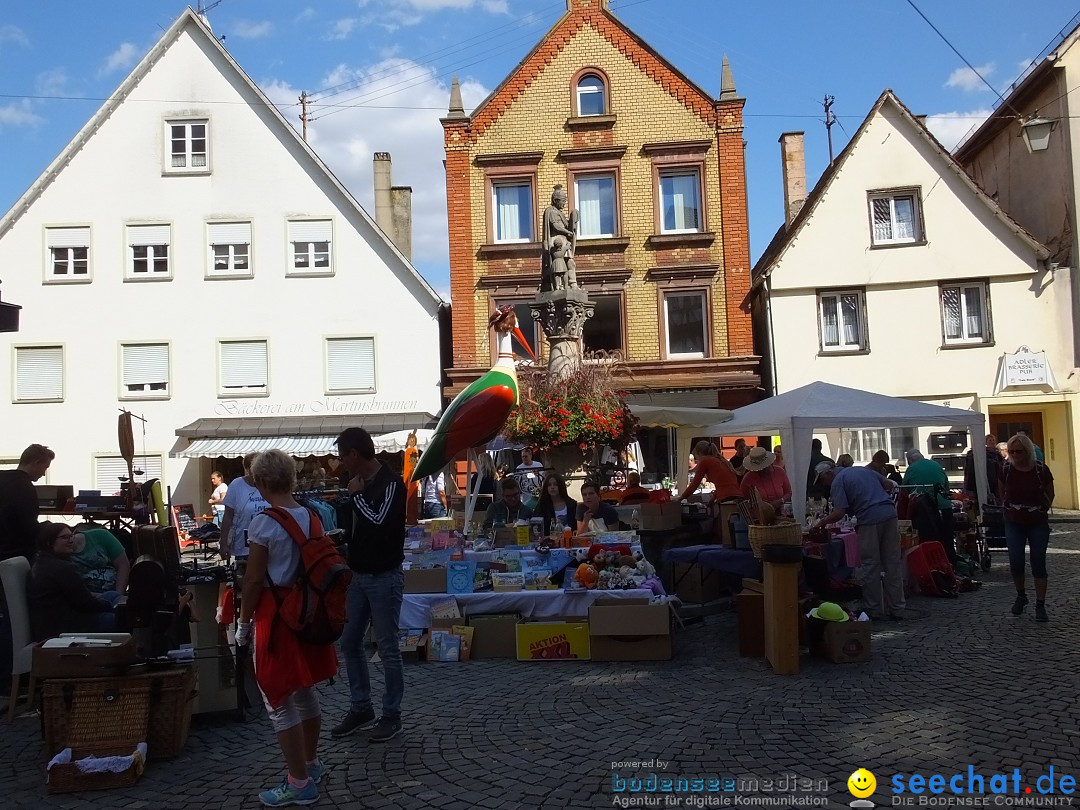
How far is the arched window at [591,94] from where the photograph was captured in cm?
2383

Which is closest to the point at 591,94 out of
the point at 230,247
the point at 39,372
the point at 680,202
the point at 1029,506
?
the point at 680,202

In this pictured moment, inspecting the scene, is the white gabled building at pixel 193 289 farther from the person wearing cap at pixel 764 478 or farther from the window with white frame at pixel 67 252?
the person wearing cap at pixel 764 478

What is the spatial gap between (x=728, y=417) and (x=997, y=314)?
1058 centimetres

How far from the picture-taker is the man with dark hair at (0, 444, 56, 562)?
7164 millimetres

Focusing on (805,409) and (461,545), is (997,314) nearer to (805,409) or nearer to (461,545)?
(805,409)

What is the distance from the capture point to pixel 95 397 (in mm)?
23219

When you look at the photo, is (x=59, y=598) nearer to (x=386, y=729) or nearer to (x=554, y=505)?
(x=386, y=729)

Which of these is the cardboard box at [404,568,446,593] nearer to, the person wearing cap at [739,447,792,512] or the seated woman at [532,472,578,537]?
the seated woman at [532,472,578,537]

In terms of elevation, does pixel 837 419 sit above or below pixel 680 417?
below

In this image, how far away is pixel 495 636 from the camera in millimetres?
8164

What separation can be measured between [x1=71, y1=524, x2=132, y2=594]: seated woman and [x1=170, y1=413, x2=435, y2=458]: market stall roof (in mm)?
14069

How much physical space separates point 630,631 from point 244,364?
17869 mm

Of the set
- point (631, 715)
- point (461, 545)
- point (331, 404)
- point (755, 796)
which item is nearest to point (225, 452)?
point (331, 404)

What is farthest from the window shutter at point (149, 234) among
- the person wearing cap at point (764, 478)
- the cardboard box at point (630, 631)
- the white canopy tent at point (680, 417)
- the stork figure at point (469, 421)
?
the cardboard box at point (630, 631)
